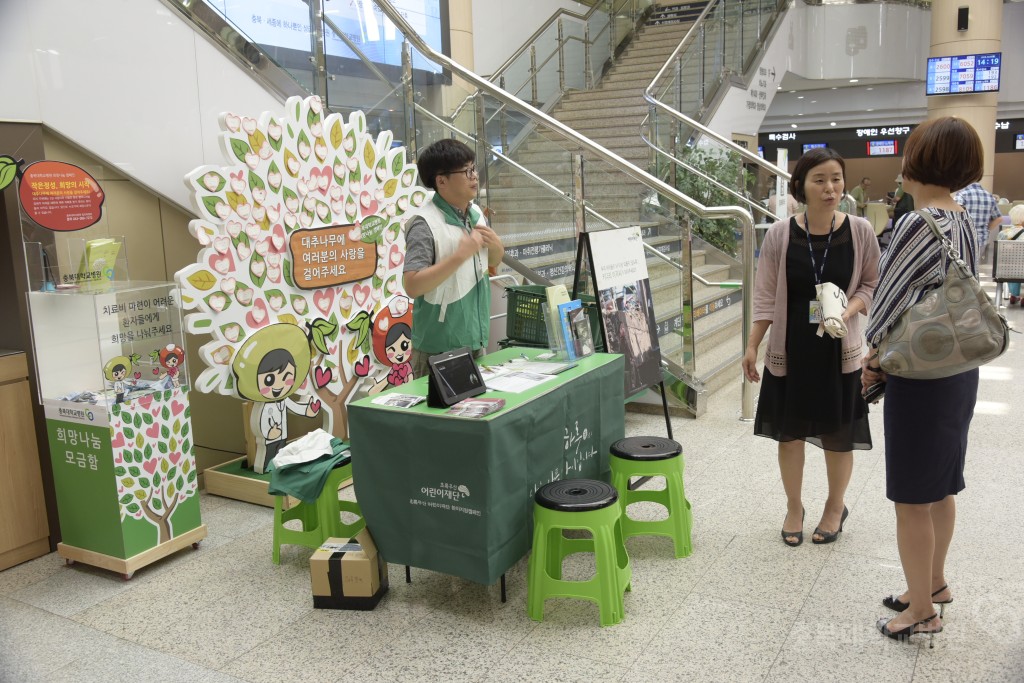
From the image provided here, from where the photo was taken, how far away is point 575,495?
2879 mm

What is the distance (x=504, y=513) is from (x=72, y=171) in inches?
90.7

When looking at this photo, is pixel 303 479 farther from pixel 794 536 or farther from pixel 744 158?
pixel 744 158

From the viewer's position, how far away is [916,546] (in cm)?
254

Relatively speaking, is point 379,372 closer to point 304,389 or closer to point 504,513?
point 304,389

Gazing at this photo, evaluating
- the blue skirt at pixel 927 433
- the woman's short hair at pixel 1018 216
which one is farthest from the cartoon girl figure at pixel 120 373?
the woman's short hair at pixel 1018 216

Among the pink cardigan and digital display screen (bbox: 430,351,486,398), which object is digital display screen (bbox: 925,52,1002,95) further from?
digital display screen (bbox: 430,351,486,398)

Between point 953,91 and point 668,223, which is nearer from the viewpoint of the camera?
point 668,223

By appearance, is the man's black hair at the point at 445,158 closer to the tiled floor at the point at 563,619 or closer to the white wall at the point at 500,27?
the tiled floor at the point at 563,619

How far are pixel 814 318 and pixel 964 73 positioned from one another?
13152 millimetres

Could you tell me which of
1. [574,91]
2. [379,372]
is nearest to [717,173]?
[574,91]

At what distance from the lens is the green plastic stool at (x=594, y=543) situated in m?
2.78

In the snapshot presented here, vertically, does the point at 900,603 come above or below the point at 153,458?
below

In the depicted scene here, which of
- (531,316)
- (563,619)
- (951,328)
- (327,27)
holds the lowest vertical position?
(563,619)

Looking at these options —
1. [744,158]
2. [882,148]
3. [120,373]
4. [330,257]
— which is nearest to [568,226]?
Result: [330,257]
